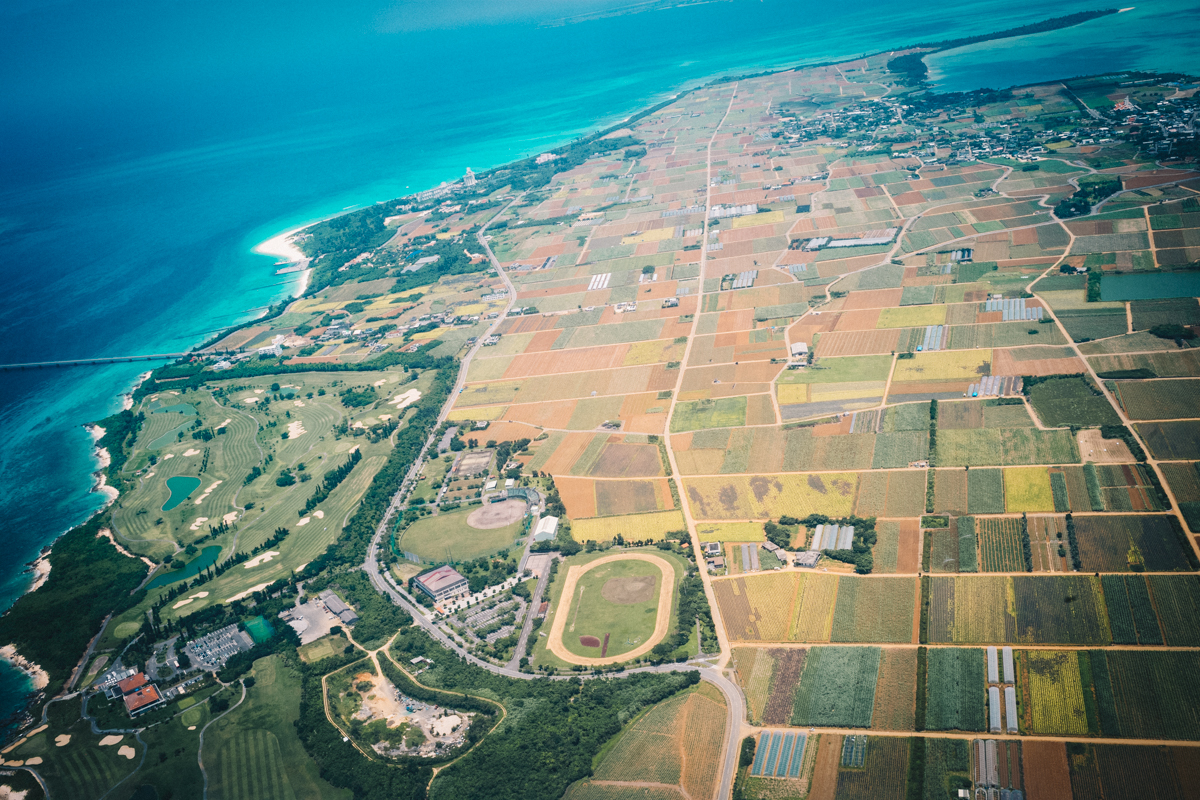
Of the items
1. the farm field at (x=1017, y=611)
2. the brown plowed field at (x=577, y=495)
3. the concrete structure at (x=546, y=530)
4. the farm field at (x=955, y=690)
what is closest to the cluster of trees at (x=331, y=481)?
the brown plowed field at (x=577, y=495)

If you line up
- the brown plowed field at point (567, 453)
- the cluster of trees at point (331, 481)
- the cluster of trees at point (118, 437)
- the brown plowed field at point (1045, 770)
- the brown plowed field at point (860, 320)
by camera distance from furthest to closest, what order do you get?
the cluster of trees at point (118, 437)
the brown plowed field at point (860, 320)
the cluster of trees at point (331, 481)
the brown plowed field at point (567, 453)
the brown plowed field at point (1045, 770)

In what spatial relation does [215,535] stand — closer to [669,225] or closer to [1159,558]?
[1159,558]

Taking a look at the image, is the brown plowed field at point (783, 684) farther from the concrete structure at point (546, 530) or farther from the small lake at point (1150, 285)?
the small lake at point (1150, 285)

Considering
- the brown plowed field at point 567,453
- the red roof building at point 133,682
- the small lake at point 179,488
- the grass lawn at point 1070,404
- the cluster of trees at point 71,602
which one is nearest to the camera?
the red roof building at point 133,682

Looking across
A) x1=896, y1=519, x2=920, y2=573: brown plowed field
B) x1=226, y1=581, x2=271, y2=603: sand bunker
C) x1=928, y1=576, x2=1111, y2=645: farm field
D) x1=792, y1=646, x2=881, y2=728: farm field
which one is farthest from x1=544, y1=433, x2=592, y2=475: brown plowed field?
x1=928, y1=576, x2=1111, y2=645: farm field

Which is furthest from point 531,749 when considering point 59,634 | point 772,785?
point 59,634

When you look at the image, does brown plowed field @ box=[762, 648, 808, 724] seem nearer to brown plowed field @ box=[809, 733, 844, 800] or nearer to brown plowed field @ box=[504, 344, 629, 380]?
brown plowed field @ box=[809, 733, 844, 800]
